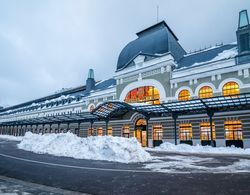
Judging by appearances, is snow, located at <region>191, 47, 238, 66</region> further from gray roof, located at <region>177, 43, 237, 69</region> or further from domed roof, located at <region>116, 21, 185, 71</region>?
domed roof, located at <region>116, 21, 185, 71</region>

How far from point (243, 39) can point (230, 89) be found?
5.76m

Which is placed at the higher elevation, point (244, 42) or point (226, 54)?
point (244, 42)


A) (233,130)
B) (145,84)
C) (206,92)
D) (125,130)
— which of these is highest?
(145,84)

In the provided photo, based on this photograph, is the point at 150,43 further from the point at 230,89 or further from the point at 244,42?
the point at 230,89

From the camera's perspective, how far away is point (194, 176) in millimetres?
7961

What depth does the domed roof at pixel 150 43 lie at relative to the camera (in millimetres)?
28844

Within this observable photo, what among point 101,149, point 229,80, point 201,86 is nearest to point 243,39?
point 229,80

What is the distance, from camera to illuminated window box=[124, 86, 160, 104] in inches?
1076

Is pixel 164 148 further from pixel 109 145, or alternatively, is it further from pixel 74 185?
pixel 74 185

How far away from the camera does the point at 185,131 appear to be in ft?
78.4

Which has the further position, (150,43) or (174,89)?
(150,43)

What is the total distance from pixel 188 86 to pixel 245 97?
7816mm

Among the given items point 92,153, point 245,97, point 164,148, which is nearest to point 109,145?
point 92,153

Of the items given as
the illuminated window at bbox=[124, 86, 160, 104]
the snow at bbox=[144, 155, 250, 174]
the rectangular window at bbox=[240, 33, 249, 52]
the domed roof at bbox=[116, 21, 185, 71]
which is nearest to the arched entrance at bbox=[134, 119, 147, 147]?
the illuminated window at bbox=[124, 86, 160, 104]
